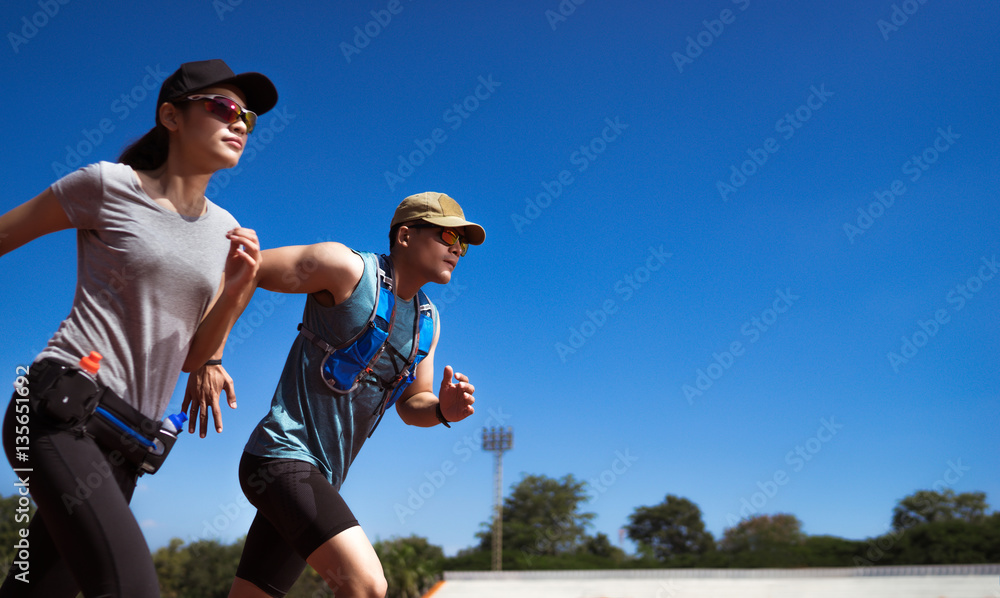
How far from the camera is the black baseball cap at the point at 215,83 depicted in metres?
2.83

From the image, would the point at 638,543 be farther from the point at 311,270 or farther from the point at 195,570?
the point at 311,270

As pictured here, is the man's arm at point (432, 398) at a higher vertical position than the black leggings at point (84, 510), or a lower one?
higher

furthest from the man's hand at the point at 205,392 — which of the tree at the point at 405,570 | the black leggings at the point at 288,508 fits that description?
the tree at the point at 405,570

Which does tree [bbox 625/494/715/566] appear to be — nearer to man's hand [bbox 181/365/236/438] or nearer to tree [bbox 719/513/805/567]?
tree [bbox 719/513/805/567]

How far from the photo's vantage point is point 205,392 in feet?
10.9

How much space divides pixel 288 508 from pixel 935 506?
197ft

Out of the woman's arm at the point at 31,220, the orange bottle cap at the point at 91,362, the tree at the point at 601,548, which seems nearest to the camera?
the orange bottle cap at the point at 91,362

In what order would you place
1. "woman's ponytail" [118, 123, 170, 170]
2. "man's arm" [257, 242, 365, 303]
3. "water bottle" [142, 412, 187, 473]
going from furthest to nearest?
"man's arm" [257, 242, 365, 303] → "woman's ponytail" [118, 123, 170, 170] → "water bottle" [142, 412, 187, 473]

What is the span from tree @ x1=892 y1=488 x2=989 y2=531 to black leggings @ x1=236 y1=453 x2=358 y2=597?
187 ft

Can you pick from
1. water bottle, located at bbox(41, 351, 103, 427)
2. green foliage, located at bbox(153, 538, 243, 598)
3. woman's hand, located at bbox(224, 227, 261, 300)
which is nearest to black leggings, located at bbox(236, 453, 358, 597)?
woman's hand, located at bbox(224, 227, 261, 300)

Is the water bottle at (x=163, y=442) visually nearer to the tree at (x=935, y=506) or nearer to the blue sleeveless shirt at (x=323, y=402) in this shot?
the blue sleeveless shirt at (x=323, y=402)

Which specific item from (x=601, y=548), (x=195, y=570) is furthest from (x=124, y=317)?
(x=601, y=548)

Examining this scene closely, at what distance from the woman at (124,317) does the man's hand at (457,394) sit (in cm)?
131

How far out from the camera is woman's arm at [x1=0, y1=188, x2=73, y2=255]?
251 centimetres
